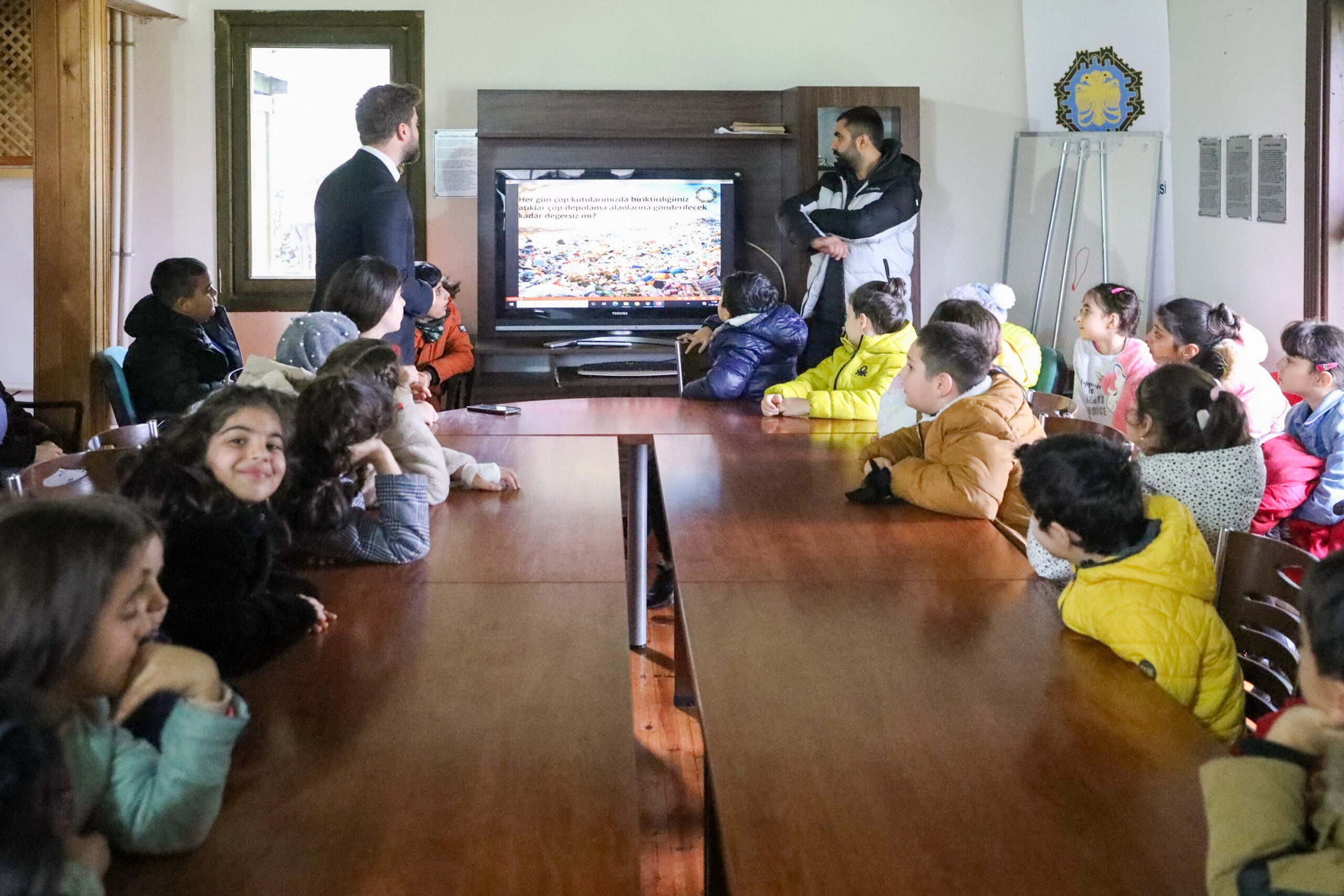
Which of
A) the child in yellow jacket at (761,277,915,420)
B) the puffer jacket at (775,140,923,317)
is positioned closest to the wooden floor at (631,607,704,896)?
the child in yellow jacket at (761,277,915,420)

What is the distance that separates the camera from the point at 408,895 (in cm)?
111

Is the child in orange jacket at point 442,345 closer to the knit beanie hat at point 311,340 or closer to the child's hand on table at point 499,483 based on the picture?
the knit beanie hat at point 311,340

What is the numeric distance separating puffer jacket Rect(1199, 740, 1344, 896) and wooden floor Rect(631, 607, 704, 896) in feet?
3.77

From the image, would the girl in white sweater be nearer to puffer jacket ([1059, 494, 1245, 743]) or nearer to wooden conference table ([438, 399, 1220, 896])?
wooden conference table ([438, 399, 1220, 896])

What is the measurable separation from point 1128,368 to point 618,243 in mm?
2605

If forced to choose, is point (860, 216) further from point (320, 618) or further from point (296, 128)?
point (320, 618)

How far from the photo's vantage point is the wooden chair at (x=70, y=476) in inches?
98.6

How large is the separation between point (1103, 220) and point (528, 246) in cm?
263

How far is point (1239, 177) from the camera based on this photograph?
5438mm

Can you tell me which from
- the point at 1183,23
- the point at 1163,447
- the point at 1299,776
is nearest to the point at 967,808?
the point at 1299,776

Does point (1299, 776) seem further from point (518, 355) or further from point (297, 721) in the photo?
point (518, 355)

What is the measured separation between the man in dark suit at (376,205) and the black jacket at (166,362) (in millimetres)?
1063

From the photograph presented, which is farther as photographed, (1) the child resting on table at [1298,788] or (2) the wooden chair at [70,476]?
(2) the wooden chair at [70,476]

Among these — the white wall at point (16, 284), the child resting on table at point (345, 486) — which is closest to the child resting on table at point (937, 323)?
the child resting on table at point (345, 486)
